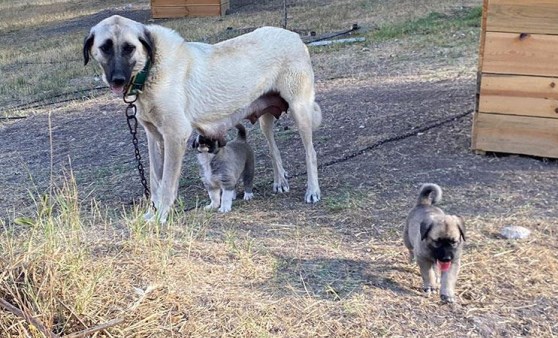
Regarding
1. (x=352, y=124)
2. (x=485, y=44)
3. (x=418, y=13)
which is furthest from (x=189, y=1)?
(x=485, y=44)

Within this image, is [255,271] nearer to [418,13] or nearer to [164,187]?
[164,187]

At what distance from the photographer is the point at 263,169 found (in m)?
7.10

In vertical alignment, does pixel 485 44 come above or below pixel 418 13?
above

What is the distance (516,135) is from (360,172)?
1441 millimetres

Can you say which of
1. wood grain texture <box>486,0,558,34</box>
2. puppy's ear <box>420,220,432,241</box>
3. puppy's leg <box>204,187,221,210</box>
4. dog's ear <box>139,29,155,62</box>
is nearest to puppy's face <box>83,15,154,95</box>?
dog's ear <box>139,29,155,62</box>

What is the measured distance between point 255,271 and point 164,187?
159 cm

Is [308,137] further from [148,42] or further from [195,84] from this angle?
[148,42]

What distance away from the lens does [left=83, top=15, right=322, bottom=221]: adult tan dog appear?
5.03 m

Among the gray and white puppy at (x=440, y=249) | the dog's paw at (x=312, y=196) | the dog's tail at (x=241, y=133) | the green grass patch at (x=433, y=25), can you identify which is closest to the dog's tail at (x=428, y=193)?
the gray and white puppy at (x=440, y=249)

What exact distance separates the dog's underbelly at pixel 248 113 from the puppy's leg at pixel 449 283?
8.35 feet

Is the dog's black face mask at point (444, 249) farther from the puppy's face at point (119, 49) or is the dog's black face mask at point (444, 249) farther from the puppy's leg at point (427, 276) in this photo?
the puppy's face at point (119, 49)

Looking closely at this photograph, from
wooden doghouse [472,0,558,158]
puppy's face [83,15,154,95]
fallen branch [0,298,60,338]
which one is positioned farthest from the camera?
wooden doghouse [472,0,558,158]

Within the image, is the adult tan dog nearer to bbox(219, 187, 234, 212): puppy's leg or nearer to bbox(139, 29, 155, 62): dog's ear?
bbox(139, 29, 155, 62): dog's ear

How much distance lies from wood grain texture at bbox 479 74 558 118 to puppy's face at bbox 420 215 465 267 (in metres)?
2.80
